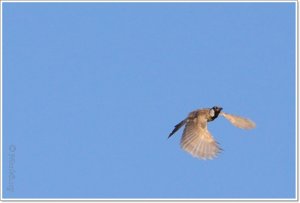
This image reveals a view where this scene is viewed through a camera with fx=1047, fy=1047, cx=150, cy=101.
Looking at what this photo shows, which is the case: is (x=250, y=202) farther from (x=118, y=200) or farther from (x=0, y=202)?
(x=0, y=202)

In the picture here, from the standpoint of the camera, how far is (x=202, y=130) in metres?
16.7

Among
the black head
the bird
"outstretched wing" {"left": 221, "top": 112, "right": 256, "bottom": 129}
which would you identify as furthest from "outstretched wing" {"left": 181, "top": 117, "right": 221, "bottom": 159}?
"outstretched wing" {"left": 221, "top": 112, "right": 256, "bottom": 129}

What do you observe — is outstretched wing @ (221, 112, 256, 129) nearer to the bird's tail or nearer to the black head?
the black head

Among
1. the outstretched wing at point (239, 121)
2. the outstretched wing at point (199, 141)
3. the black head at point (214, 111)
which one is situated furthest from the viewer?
the outstretched wing at point (239, 121)

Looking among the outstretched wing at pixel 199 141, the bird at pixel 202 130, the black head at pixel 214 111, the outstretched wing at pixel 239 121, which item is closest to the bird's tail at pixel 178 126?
the bird at pixel 202 130

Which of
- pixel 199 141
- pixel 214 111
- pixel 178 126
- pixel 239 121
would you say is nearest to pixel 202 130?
pixel 199 141

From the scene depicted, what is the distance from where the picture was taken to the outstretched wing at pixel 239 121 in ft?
58.1

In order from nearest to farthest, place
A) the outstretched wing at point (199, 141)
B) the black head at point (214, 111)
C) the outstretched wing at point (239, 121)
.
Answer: the outstretched wing at point (199, 141) < the black head at point (214, 111) < the outstretched wing at point (239, 121)

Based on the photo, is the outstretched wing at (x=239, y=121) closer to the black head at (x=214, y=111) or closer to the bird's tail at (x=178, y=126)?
the black head at (x=214, y=111)

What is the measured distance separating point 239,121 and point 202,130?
4.21ft

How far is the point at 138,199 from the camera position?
51.0 feet

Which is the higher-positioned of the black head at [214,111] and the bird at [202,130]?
the black head at [214,111]

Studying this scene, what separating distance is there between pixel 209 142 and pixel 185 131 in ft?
1.70

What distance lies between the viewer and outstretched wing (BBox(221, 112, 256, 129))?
58.1 ft
